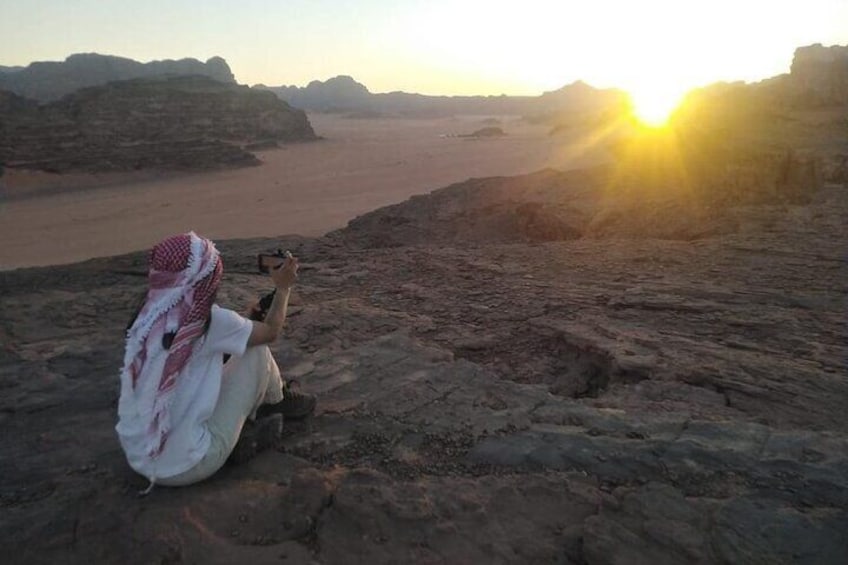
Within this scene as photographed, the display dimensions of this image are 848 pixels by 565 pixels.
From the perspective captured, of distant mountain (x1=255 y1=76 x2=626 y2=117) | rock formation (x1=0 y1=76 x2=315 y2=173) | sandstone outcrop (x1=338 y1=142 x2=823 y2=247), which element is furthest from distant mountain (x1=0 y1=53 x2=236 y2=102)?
sandstone outcrop (x1=338 y1=142 x2=823 y2=247)

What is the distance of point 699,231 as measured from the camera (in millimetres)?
6941

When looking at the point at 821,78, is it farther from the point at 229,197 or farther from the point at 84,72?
the point at 84,72

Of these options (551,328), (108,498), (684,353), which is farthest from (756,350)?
(108,498)

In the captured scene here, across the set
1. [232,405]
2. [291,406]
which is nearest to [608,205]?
[291,406]

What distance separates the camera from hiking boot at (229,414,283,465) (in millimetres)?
2691

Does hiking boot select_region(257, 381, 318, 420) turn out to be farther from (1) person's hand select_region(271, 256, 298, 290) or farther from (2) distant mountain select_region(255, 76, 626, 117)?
(2) distant mountain select_region(255, 76, 626, 117)

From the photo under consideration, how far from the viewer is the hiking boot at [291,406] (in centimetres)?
300

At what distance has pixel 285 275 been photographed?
2.76 m

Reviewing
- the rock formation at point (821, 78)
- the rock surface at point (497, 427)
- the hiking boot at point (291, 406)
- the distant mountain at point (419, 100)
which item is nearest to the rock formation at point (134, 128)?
the rock surface at point (497, 427)

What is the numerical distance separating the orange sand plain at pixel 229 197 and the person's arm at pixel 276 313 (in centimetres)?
891

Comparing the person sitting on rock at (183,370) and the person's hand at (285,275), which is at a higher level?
the person's hand at (285,275)

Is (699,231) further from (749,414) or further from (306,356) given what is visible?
(306,356)

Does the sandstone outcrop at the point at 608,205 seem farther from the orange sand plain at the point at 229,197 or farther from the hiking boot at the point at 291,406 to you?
the hiking boot at the point at 291,406

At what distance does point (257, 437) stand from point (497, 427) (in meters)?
1.12
